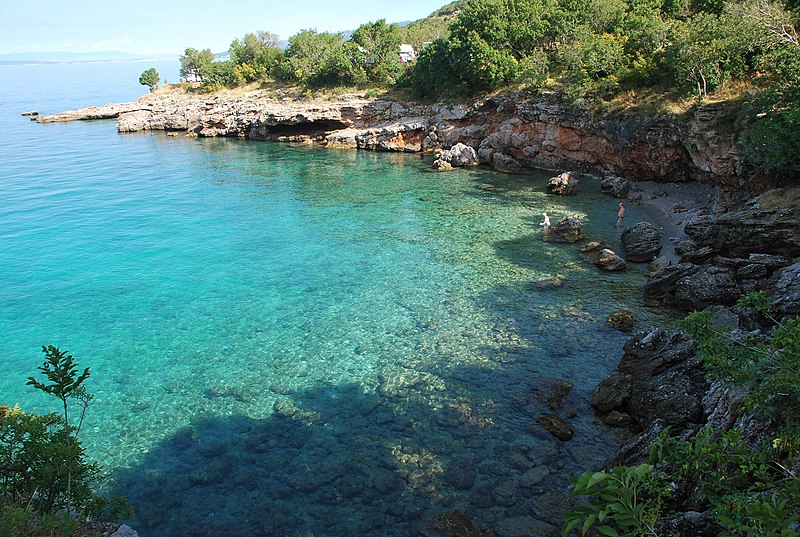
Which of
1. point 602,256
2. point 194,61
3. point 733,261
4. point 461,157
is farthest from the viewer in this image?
point 194,61

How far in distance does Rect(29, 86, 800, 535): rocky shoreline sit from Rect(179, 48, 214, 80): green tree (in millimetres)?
19756

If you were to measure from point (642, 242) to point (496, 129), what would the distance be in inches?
1034

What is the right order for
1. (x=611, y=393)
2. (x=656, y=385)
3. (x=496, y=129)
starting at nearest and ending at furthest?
1. (x=656, y=385)
2. (x=611, y=393)
3. (x=496, y=129)

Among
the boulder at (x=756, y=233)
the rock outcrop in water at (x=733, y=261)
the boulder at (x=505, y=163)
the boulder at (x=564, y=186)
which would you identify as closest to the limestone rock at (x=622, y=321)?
the rock outcrop in water at (x=733, y=261)

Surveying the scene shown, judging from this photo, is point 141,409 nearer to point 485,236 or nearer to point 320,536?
point 320,536

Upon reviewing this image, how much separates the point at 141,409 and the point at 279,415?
15.3 ft

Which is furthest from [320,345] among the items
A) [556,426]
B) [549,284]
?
[549,284]

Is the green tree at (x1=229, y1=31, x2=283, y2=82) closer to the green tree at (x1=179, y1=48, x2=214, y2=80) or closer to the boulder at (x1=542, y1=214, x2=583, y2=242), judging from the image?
the green tree at (x1=179, y1=48, x2=214, y2=80)

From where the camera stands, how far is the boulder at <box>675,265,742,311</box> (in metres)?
18.1

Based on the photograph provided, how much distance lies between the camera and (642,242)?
25.4 meters

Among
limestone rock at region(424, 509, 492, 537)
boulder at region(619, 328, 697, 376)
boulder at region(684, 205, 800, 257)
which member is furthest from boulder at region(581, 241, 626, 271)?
limestone rock at region(424, 509, 492, 537)

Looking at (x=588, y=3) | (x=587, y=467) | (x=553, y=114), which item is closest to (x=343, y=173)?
(x=553, y=114)

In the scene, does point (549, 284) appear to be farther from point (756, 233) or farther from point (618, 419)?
point (618, 419)

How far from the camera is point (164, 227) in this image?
32812 millimetres
